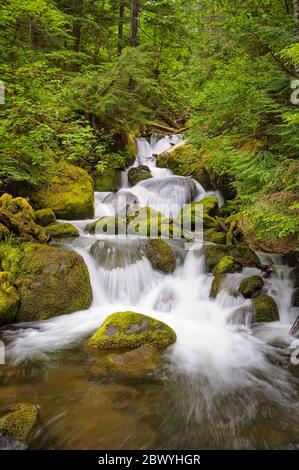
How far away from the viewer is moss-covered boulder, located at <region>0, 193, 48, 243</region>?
7461mm

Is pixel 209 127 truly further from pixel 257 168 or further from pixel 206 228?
pixel 206 228

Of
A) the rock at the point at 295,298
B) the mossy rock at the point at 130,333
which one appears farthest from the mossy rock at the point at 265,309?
the mossy rock at the point at 130,333

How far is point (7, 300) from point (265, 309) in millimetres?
4677

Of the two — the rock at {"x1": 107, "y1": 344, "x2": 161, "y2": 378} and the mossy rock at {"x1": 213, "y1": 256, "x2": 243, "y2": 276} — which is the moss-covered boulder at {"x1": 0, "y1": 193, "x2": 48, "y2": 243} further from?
the mossy rock at {"x1": 213, "y1": 256, "x2": 243, "y2": 276}

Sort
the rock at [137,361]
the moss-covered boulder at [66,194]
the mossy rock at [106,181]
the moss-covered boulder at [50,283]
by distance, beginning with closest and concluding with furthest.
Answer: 1. the rock at [137,361]
2. the moss-covered boulder at [50,283]
3. the moss-covered boulder at [66,194]
4. the mossy rock at [106,181]

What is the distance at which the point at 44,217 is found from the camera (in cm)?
902

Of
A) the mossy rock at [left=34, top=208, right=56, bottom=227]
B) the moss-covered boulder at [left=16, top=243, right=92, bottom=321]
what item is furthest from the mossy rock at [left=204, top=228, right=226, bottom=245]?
the mossy rock at [left=34, top=208, right=56, bottom=227]

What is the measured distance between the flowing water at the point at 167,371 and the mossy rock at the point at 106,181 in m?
4.05

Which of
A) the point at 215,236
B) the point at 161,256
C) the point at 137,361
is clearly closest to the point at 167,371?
the point at 137,361

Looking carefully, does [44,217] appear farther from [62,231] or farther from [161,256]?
[161,256]

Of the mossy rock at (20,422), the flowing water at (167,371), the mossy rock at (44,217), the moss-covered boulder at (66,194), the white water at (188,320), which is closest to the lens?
the mossy rock at (20,422)

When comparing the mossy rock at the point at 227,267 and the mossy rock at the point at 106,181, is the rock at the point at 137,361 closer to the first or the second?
the mossy rock at the point at 227,267

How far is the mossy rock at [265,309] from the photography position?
6.40 meters
